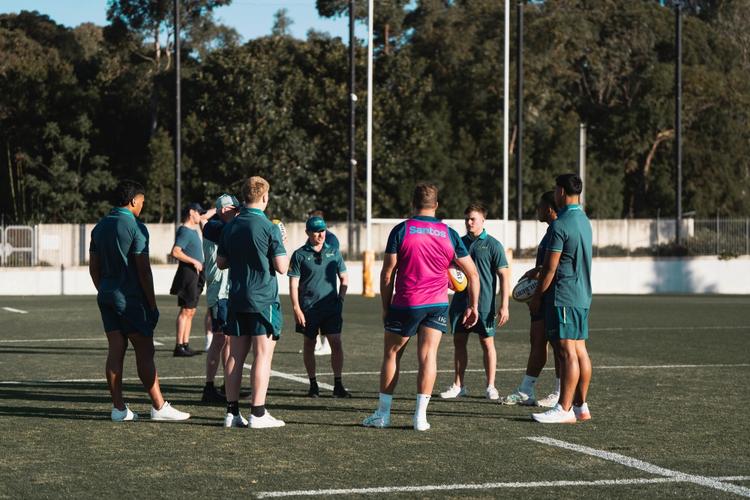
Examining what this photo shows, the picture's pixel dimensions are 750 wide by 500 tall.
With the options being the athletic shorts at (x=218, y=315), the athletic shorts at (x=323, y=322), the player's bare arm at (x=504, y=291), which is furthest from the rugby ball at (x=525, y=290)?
the athletic shorts at (x=218, y=315)

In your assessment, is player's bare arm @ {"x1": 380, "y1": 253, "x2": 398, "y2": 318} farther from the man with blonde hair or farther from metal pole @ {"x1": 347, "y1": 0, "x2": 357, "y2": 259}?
metal pole @ {"x1": 347, "y1": 0, "x2": 357, "y2": 259}

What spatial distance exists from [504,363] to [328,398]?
408 centimetres

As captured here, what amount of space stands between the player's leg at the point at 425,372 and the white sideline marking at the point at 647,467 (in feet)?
2.77

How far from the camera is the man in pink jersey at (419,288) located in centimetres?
927

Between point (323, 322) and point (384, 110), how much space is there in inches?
1541

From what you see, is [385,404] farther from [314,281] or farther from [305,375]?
[305,375]

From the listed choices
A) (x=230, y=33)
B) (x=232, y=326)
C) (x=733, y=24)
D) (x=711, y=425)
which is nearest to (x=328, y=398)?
(x=232, y=326)

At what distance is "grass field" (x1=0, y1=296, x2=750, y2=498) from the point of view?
7.23m

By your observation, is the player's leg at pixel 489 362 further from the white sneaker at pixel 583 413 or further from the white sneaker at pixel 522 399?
the white sneaker at pixel 583 413

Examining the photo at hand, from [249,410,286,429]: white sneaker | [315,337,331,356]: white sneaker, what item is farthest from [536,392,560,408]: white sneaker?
[315,337,331,356]: white sneaker

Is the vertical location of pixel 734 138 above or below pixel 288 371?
above

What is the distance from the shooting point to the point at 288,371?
45.3ft

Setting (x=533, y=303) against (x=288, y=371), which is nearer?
(x=533, y=303)

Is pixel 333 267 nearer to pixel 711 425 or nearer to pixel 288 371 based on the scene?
pixel 288 371
